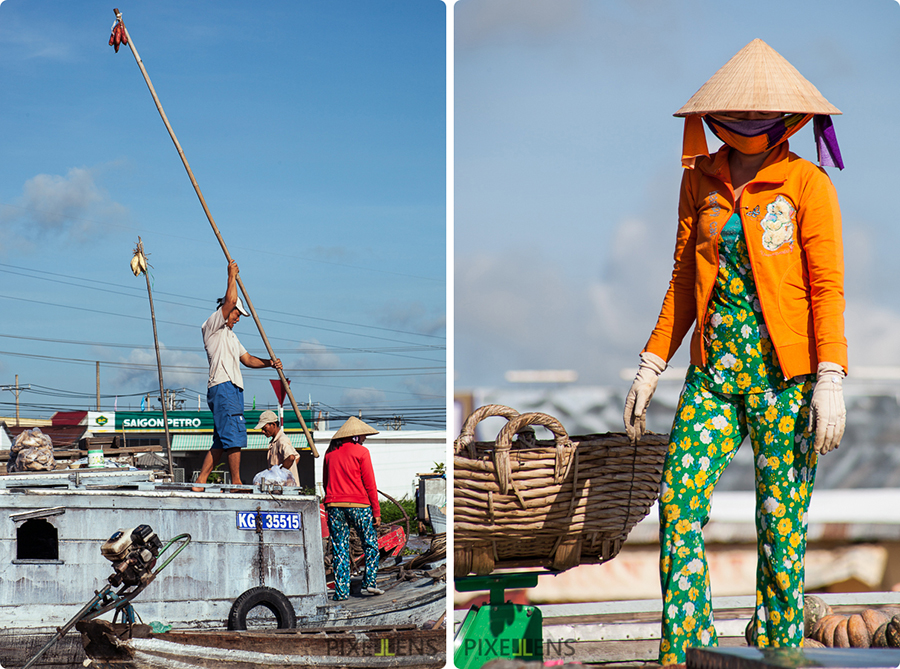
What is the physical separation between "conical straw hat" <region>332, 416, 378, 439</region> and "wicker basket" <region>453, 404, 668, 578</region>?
2.77m

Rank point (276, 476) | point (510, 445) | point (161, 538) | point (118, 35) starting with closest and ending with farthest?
point (510, 445)
point (161, 538)
point (118, 35)
point (276, 476)

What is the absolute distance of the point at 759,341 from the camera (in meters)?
2.63

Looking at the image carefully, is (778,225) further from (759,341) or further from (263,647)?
(263,647)

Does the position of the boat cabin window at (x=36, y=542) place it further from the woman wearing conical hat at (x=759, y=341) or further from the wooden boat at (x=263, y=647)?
the woman wearing conical hat at (x=759, y=341)

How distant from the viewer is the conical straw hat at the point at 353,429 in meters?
5.60

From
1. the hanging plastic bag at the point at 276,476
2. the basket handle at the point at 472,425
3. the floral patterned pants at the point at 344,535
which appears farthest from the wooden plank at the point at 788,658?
the floral patterned pants at the point at 344,535

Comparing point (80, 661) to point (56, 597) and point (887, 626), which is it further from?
point (887, 626)

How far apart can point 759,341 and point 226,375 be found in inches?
135

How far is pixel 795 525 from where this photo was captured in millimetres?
2572

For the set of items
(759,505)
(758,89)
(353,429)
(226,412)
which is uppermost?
(758,89)

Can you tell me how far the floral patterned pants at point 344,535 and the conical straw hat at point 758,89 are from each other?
3750mm

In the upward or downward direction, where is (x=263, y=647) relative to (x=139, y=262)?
downward

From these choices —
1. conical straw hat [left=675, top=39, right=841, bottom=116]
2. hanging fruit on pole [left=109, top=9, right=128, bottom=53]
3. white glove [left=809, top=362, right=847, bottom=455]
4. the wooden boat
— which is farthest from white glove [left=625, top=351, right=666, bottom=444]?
hanging fruit on pole [left=109, top=9, right=128, bottom=53]

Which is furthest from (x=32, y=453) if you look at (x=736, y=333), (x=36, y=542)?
(x=736, y=333)
